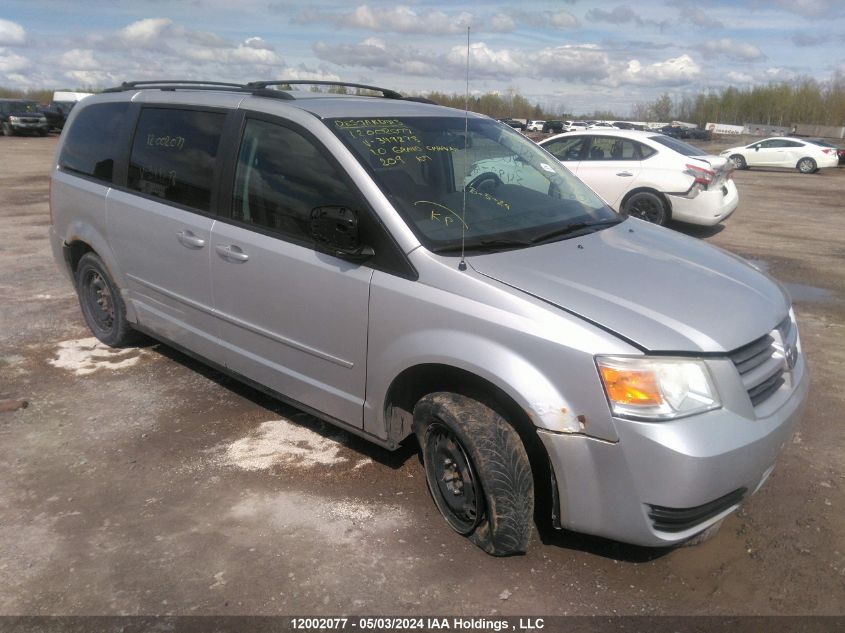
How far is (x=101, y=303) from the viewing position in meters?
5.29

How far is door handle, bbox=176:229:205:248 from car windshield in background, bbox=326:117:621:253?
1.08m

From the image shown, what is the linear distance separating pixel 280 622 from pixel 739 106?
106807 millimetres

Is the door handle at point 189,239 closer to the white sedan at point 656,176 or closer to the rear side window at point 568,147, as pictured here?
the white sedan at point 656,176

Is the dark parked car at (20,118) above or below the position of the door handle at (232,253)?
above

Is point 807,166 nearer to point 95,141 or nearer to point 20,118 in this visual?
point 95,141

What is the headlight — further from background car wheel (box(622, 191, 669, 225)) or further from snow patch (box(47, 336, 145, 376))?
background car wheel (box(622, 191, 669, 225))

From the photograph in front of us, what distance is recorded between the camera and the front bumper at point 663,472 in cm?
239

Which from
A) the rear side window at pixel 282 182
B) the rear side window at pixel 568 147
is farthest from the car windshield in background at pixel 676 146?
the rear side window at pixel 282 182

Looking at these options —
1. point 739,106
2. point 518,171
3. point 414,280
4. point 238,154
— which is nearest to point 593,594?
point 414,280

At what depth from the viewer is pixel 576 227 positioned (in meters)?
3.56

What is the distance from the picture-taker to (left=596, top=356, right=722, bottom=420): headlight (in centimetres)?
243

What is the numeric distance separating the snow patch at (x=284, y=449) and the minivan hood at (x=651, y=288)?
5.07ft

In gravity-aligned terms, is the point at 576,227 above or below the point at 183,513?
above

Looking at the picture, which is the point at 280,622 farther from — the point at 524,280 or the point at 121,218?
the point at 121,218
